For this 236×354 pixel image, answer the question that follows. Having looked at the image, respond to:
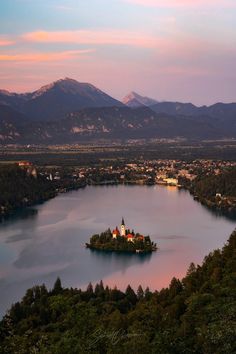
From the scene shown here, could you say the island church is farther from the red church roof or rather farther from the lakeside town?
the lakeside town

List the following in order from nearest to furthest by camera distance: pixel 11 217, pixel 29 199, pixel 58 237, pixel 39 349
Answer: pixel 39 349
pixel 58 237
pixel 11 217
pixel 29 199

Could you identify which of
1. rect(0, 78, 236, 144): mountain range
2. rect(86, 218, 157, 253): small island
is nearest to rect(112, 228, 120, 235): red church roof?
rect(86, 218, 157, 253): small island

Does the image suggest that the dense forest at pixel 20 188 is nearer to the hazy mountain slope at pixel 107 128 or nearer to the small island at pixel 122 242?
the small island at pixel 122 242

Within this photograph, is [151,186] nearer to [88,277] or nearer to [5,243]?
[5,243]

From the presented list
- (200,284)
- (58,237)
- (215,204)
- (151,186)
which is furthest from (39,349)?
(151,186)

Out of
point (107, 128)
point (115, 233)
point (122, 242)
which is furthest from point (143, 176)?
point (107, 128)

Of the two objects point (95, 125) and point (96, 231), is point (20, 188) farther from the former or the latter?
point (95, 125)

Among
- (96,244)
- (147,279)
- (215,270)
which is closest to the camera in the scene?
(215,270)
